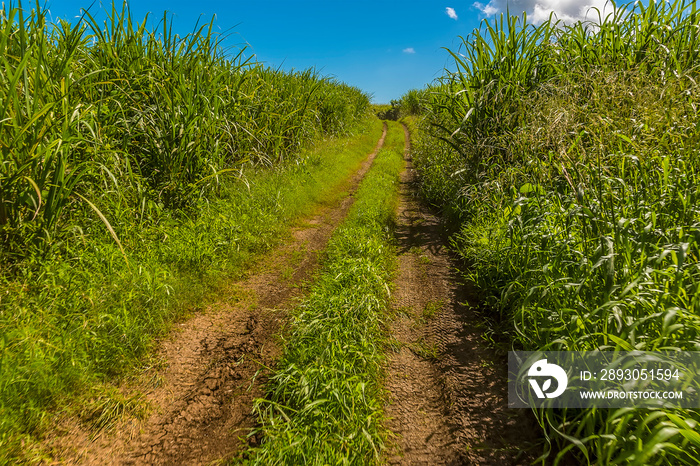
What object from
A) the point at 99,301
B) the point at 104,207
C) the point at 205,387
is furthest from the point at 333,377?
the point at 104,207

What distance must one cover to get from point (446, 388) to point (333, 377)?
0.83 meters

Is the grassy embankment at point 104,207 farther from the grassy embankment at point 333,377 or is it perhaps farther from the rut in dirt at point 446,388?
the rut in dirt at point 446,388

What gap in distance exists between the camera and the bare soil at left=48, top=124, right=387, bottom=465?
199cm

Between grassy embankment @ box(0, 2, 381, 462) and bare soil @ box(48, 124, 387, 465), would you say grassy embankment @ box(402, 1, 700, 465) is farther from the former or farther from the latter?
grassy embankment @ box(0, 2, 381, 462)

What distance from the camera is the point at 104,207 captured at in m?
3.72

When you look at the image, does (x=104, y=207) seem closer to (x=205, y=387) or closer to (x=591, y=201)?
(x=205, y=387)

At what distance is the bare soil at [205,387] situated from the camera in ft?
6.53

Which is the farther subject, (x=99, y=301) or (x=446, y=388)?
(x=99, y=301)

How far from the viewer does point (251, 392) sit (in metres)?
2.41

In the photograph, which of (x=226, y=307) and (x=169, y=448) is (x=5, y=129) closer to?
(x=226, y=307)

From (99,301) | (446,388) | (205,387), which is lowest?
(446,388)

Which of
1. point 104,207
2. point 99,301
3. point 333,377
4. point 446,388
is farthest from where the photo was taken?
point 104,207

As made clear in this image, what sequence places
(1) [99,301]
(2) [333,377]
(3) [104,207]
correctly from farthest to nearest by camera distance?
(3) [104,207] < (1) [99,301] < (2) [333,377]

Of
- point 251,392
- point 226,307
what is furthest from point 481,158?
point 251,392
